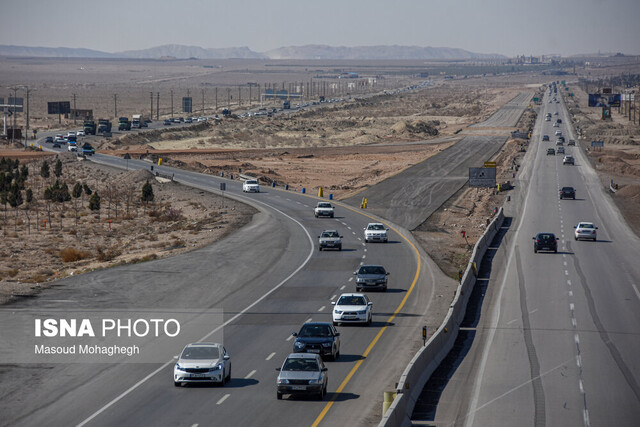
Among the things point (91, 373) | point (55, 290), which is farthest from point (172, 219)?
point (91, 373)

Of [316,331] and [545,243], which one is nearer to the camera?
[316,331]

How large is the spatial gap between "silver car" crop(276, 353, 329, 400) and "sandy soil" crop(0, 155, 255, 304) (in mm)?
19885

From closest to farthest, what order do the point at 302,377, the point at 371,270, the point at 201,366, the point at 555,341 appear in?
the point at 302,377 → the point at 201,366 → the point at 555,341 → the point at 371,270

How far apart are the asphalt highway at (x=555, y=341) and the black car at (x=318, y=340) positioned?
3.94 metres

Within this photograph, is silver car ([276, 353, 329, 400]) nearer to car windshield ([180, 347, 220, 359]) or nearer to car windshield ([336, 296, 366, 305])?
car windshield ([180, 347, 220, 359])

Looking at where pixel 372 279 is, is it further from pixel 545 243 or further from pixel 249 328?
pixel 545 243

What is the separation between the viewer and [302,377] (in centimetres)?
2458

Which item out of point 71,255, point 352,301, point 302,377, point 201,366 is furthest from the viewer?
point 71,255

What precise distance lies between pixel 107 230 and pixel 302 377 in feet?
160

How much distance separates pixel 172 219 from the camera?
252 feet

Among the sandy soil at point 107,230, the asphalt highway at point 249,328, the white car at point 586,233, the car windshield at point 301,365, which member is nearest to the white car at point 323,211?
the asphalt highway at point 249,328

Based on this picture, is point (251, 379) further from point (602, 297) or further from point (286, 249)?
point (286, 249)

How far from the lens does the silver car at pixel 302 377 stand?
80.3 feet

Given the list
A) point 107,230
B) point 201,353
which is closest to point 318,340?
point 201,353
